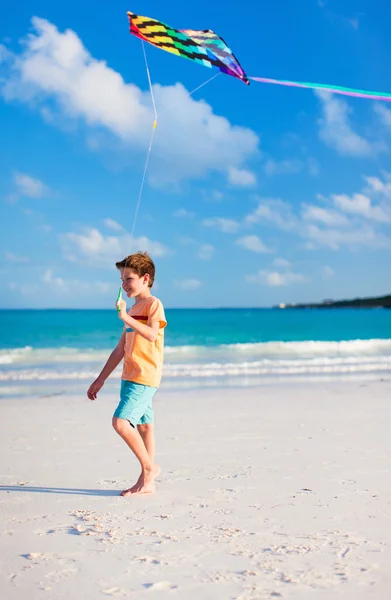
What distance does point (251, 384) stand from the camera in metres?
10.9

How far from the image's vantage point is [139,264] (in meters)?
4.14

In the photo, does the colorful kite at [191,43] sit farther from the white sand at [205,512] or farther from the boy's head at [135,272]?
the white sand at [205,512]

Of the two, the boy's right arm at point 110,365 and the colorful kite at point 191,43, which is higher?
the colorful kite at point 191,43

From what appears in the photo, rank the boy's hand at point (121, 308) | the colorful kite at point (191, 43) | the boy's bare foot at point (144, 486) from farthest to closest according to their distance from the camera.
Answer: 1. the boy's bare foot at point (144, 486)
2. the colorful kite at point (191, 43)
3. the boy's hand at point (121, 308)

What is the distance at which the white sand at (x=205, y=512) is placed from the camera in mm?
2725

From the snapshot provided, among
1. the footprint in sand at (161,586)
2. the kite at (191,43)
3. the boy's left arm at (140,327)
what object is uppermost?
the kite at (191,43)

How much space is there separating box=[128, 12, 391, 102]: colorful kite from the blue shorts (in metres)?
2.01

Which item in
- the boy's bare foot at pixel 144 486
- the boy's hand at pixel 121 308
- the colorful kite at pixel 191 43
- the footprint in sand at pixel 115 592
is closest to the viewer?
the footprint in sand at pixel 115 592

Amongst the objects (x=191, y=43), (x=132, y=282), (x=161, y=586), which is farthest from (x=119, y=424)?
(x=191, y=43)

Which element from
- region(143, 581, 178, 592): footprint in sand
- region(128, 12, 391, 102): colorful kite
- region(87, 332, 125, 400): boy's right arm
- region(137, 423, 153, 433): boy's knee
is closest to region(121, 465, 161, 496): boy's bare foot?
region(137, 423, 153, 433): boy's knee

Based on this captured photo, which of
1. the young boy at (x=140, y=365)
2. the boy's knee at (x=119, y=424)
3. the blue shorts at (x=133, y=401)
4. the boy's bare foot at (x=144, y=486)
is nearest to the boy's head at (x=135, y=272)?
the young boy at (x=140, y=365)

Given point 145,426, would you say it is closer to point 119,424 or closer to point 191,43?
point 119,424

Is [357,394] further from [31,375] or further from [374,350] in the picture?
[374,350]

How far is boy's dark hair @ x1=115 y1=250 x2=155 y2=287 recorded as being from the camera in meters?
4.11
